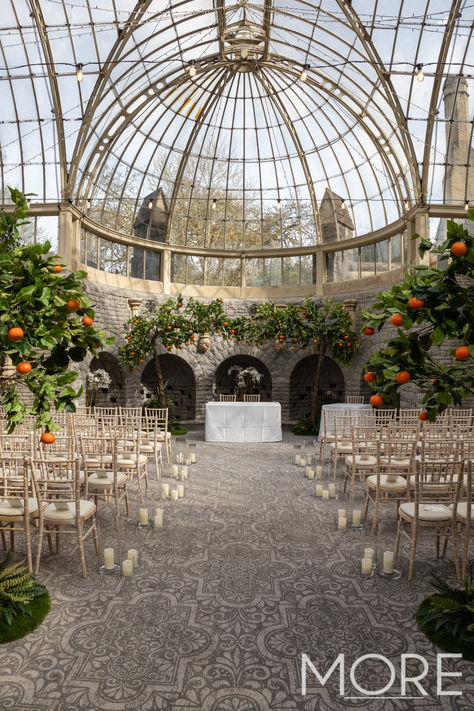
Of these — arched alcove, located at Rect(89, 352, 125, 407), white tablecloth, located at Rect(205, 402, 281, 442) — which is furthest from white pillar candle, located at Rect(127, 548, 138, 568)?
arched alcove, located at Rect(89, 352, 125, 407)

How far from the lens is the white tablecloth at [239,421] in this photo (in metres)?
12.5

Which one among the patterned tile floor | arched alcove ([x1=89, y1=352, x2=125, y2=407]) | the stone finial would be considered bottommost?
the patterned tile floor

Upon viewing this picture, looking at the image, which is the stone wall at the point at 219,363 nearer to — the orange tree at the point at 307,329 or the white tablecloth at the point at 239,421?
the orange tree at the point at 307,329

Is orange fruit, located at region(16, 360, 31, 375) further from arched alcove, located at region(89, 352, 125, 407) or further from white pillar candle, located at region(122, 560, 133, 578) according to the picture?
arched alcove, located at region(89, 352, 125, 407)

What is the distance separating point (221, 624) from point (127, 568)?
1288mm

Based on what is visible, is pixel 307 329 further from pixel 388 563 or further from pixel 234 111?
pixel 388 563

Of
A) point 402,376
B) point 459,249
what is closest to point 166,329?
point 402,376

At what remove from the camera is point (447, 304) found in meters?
3.19

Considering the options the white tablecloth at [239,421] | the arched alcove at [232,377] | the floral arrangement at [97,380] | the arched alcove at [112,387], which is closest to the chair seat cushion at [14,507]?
the white tablecloth at [239,421]

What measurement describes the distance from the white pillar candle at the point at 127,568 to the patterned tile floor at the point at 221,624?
0.08 metres

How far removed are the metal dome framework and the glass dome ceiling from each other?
0.14ft

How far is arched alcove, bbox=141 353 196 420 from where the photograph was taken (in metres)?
17.1

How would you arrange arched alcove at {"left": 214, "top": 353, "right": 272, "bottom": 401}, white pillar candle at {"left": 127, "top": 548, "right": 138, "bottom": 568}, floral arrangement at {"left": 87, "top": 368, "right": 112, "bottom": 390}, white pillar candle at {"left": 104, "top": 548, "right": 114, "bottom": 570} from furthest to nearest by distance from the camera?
arched alcove at {"left": 214, "top": 353, "right": 272, "bottom": 401}, floral arrangement at {"left": 87, "top": 368, "right": 112, "bottom": 390}, white pillar candle at {"left": 127, "top": 548, "right": 138, "bottom": 568}, white pillar candle at {"left": 104, "top": 548, "right": 114, "bottom": 570}

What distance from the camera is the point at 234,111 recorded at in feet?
51.8
